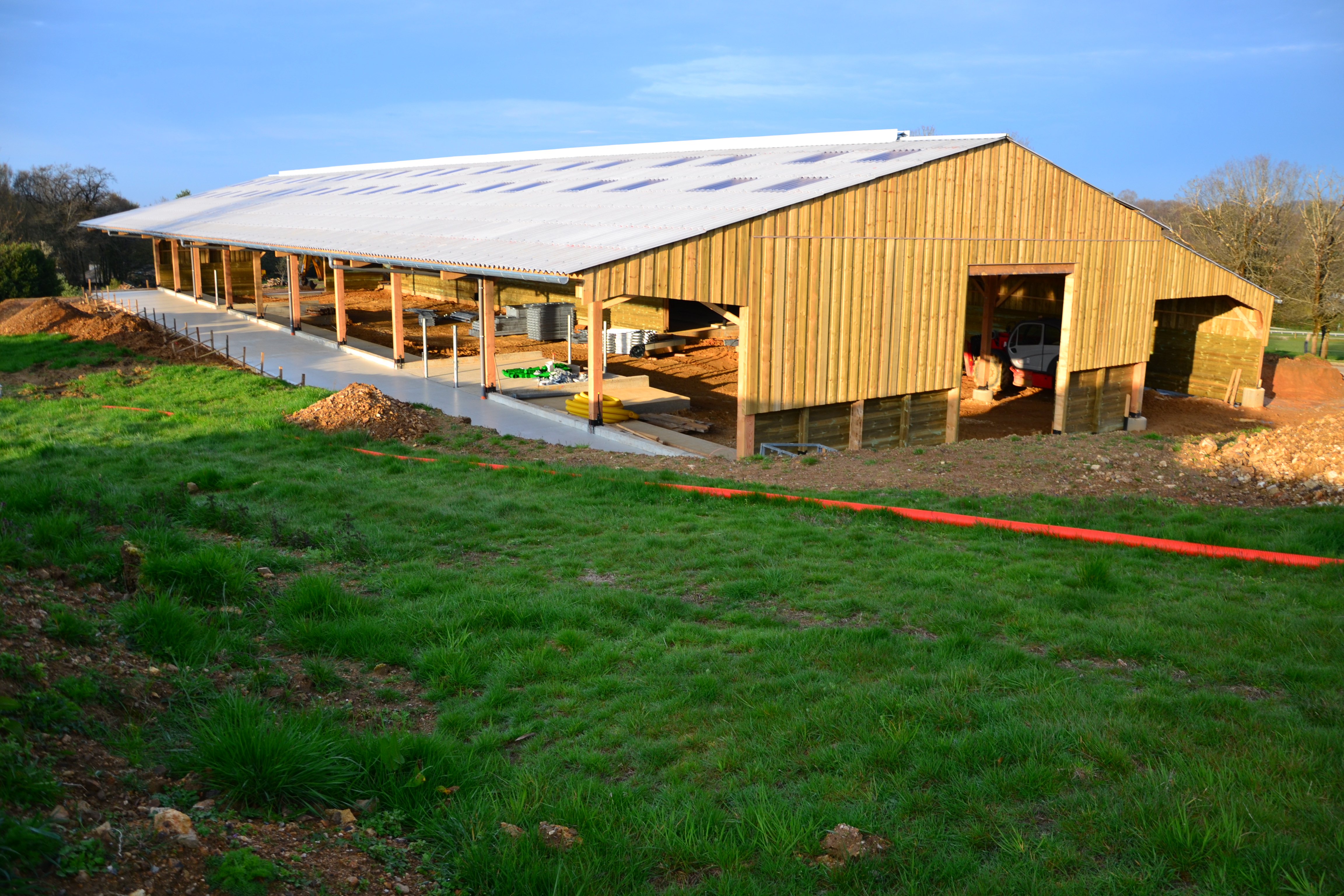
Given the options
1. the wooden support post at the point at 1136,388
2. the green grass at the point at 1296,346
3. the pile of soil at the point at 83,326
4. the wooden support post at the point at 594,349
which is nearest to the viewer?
the wooden support post at the point at 594,349

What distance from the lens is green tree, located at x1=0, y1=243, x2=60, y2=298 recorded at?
37.6 m

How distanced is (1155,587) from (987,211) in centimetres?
1393

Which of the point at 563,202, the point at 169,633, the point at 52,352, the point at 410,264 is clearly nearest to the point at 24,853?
the point at 169,633

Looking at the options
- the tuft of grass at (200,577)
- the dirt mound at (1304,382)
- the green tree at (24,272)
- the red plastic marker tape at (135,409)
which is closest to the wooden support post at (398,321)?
the red plastic marker tape at (135,409)

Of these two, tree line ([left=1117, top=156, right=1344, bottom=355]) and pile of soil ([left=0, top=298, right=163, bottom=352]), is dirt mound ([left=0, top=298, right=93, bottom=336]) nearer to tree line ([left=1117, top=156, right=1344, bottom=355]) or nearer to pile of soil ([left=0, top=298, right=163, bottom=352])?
pile of soil ([left=0, top=298, right=163, bottom=352])

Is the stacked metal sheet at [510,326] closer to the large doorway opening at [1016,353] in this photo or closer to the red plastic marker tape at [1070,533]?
the large doorway opening at [1016,353]

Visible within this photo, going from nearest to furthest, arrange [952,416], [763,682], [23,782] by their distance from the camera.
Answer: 1. [23,782]
2. [763,682]
3. [952,416]

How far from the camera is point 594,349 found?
611 inches

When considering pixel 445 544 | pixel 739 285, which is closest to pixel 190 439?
pixel 445 544

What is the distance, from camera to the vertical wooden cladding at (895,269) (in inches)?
600

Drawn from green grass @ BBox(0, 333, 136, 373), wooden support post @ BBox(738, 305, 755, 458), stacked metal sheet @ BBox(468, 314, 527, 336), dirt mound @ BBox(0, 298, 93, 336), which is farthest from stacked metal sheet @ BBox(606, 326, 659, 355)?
dirt mound @ BBox(0, 298, 93, 336)

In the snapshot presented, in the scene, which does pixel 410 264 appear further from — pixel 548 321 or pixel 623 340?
pixel 623 340

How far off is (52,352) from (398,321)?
7697 mm

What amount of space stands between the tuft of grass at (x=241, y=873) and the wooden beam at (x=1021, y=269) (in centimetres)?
1775
